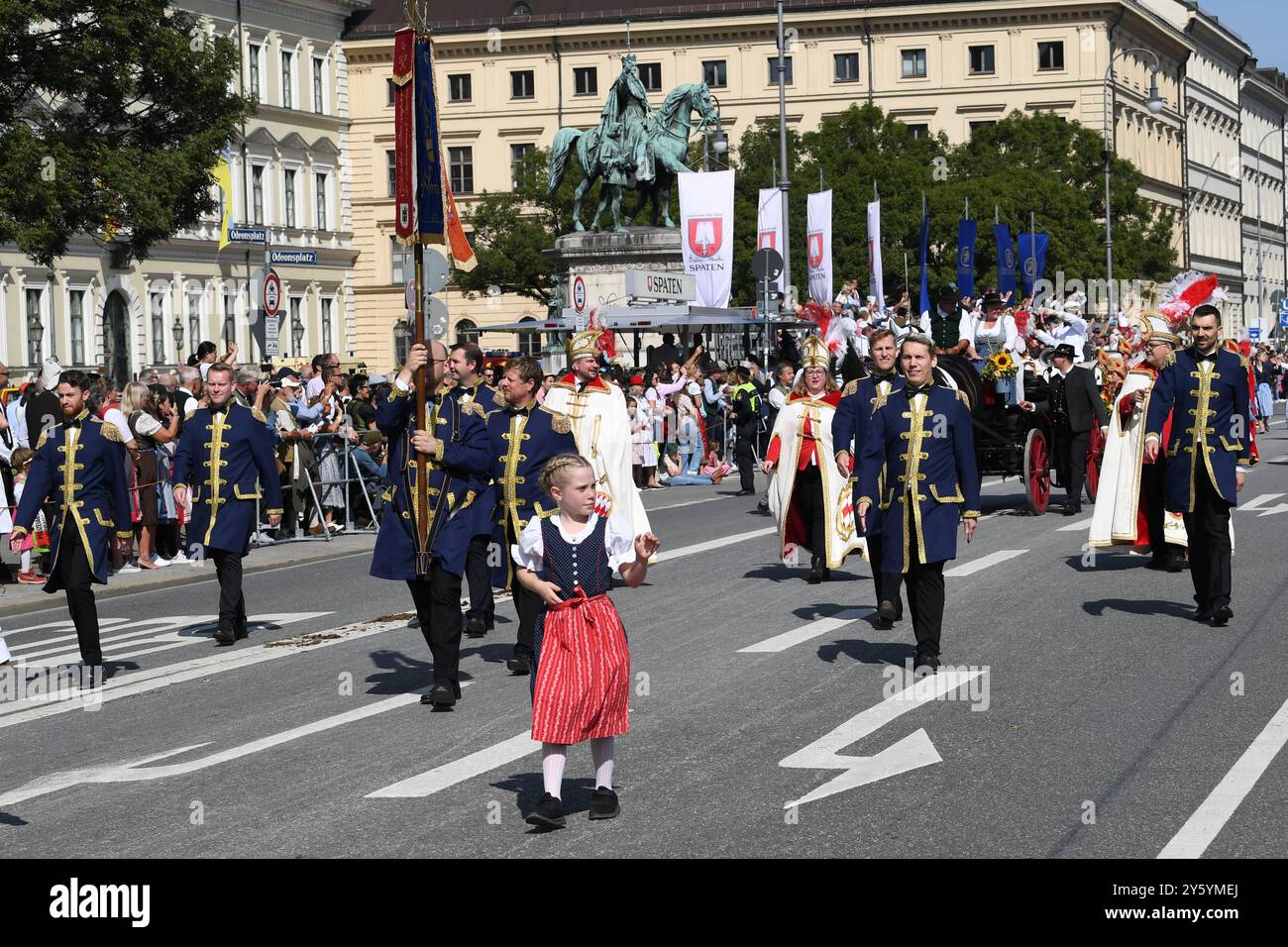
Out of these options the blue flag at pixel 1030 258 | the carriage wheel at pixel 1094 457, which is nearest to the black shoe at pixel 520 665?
the carriage wheel at pixel 1094 457

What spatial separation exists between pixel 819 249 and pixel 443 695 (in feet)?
95.0

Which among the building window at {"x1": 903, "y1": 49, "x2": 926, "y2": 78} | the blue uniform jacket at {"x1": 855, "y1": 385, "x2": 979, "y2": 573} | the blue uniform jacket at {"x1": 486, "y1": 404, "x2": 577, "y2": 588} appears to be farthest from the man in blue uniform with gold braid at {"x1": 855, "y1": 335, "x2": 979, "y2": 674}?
the building window at {"x1": 903, "y1": 49, "x2": 926, "y2": 78}

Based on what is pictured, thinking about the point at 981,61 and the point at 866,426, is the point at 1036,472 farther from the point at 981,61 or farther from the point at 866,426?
the point at 981,61

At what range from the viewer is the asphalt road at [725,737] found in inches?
301

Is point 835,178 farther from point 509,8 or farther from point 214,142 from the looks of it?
point 214,142

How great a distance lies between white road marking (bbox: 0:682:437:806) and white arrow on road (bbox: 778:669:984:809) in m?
2.41

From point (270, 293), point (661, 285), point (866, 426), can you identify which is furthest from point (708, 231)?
point (866, 426)

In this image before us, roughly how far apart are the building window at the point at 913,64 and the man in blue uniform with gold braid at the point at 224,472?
79175 mm

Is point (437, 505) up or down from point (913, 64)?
down

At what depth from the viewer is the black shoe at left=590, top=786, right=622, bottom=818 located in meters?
7.89

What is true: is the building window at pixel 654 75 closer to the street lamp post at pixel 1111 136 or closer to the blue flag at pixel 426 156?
the street lamp post at pixel 1111 136

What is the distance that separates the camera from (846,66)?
91.1m

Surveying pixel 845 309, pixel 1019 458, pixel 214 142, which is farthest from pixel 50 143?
pixel 1019 458

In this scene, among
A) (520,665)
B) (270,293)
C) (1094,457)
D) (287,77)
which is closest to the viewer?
(520,665)
